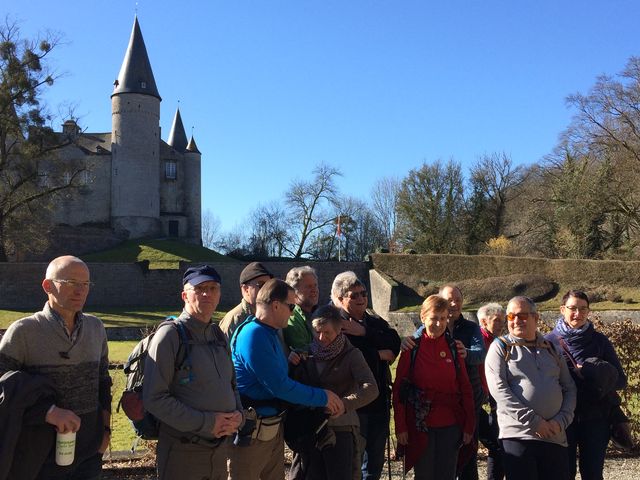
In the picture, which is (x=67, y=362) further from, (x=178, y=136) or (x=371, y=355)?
(x=178, y=136)

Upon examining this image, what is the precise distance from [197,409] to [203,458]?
32 cm

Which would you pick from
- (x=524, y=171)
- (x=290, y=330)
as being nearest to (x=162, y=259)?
(x=524, y=171)

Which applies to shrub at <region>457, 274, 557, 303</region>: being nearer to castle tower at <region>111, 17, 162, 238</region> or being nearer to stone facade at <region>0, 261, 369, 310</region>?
stone facade at <region>0, 261, 369, 310</region>

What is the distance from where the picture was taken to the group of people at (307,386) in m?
3.48

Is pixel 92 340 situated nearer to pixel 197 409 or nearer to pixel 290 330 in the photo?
pixel 197 409

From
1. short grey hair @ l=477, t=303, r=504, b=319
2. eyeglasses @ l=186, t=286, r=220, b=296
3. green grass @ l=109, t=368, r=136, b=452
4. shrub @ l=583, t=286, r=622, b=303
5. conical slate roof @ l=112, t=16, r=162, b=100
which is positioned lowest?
green grass @ l=109, t=368, r=136, b=452

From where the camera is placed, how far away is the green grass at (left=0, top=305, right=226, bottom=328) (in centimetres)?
2673

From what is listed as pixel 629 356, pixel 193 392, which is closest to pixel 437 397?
pixel 193 392

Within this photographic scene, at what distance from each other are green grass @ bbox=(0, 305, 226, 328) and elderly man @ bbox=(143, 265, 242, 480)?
879 inches

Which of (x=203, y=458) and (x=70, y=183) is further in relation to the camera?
(x=70, y=183)

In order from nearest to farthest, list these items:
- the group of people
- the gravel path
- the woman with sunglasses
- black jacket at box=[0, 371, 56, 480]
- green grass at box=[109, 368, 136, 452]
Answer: black jacket at box=[0, 371, 56, 480], the group of people, the woman with sunglasses, the gravel path, green grass at box=[109, 368, 136, 452]

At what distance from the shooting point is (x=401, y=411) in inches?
180

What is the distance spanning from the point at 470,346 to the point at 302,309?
4.85 feet

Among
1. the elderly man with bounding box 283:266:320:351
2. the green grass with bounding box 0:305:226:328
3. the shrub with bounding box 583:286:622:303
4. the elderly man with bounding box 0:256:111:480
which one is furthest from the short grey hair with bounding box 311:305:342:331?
the shrub with bounding box 583:286:622:303
